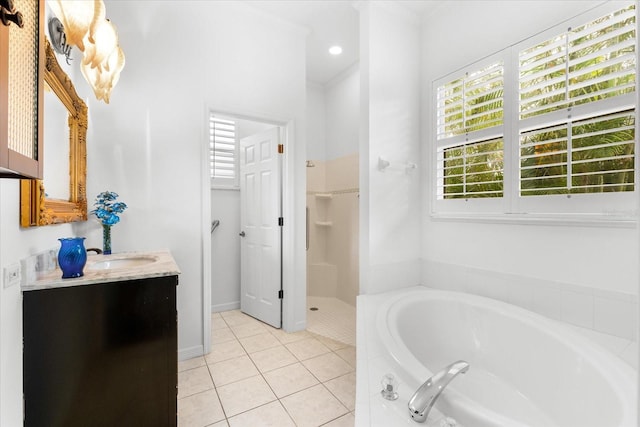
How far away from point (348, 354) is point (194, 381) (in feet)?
3.66

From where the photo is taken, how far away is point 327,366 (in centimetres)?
217

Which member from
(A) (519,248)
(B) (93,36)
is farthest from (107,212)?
(A) (519,248)

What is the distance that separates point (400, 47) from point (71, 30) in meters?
2.18

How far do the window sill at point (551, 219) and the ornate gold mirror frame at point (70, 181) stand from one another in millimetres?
2389

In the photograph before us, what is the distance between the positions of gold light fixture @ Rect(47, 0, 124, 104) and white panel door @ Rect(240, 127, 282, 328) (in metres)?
1.50

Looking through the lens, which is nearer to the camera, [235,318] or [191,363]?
[191,363]

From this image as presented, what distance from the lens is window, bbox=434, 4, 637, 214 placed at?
1508 mm

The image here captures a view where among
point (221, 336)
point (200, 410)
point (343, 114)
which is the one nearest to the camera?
point (200, 410)

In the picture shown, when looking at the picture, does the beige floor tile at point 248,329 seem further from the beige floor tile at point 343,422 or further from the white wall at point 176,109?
the beige floor tile at point 343,422

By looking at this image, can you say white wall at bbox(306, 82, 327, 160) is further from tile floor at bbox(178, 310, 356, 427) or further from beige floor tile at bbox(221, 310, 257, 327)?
tile floor at bbox(178, 310, 356, 427)

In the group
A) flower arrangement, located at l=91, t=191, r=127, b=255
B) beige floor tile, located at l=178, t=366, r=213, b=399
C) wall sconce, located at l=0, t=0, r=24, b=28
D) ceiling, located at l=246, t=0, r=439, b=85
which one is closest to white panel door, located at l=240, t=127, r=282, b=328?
beige floor tile, located at l=178, t=366, r=213, b=399

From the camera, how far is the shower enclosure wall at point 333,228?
3457 mm

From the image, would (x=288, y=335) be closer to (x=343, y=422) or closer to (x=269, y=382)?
(x=269, y=382)

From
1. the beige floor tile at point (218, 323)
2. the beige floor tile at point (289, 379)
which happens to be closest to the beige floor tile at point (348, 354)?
the beige floor tile at point (289, 379)
